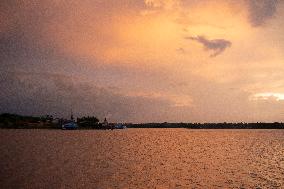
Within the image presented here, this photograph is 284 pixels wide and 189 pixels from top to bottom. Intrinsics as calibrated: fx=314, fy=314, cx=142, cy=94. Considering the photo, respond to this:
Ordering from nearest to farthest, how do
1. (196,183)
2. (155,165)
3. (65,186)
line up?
(65,186) < (196,183) < (155,165)

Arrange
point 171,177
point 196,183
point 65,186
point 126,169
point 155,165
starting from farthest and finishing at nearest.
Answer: point 155,165, point 126,169, point 171,177, point 196,183, point 65,186

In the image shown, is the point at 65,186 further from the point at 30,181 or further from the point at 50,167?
the point at 50,167

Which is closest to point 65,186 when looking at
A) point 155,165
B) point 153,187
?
point 153,187

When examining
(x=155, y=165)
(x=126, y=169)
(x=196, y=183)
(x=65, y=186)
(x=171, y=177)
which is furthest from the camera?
(x=155, y=165)

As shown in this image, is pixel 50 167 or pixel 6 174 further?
pixel 50 167

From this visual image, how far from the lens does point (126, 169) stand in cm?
4569

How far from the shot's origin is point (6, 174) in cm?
3850

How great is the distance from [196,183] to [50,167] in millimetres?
21853

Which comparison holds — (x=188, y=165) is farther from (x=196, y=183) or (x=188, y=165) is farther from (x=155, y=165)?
(x=196, y=183)

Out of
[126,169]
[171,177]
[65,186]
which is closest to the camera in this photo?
[65,186]

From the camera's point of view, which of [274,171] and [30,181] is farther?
[274,171]

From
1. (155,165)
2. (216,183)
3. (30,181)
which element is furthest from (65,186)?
(155,165)

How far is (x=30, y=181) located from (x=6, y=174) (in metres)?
5.43

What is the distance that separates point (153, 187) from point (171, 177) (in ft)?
20.7
